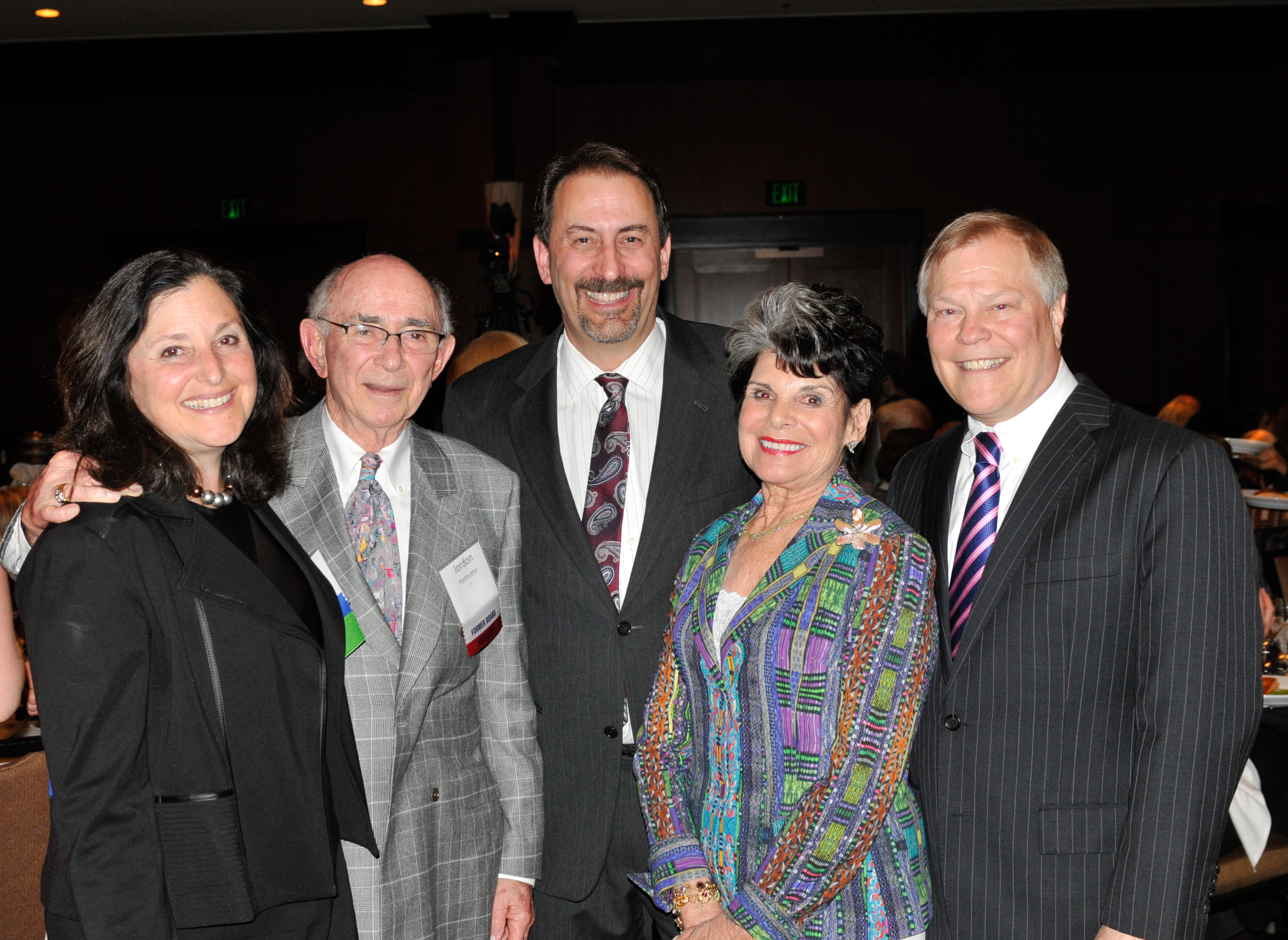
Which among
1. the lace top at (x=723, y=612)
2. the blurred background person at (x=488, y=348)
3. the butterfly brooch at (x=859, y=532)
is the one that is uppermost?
the blurred background person at (x=488, y=348)

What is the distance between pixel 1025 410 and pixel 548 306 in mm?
7668

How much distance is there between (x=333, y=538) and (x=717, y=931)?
1023mm

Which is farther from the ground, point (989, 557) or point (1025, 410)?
point (1025, 410)

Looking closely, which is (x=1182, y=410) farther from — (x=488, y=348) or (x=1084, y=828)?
(x=1084, y=828)

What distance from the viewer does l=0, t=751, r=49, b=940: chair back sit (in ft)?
7.70

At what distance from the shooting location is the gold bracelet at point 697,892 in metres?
1.89

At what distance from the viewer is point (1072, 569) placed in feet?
5.82

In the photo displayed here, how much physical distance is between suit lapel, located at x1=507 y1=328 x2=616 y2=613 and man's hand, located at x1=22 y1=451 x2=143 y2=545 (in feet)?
3.10

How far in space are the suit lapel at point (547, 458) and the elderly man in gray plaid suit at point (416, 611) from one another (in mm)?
86

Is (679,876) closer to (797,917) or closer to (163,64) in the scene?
(797,917)

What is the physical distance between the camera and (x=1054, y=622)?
1.78 meters

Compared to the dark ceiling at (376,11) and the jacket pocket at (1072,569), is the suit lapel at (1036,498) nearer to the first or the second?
the jacket pocket at (1072,569)

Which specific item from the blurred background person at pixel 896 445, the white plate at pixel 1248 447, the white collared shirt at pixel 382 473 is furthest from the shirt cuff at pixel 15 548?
the white plate at pixel 1248 447

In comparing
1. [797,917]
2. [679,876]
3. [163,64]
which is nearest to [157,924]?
[679,876]
